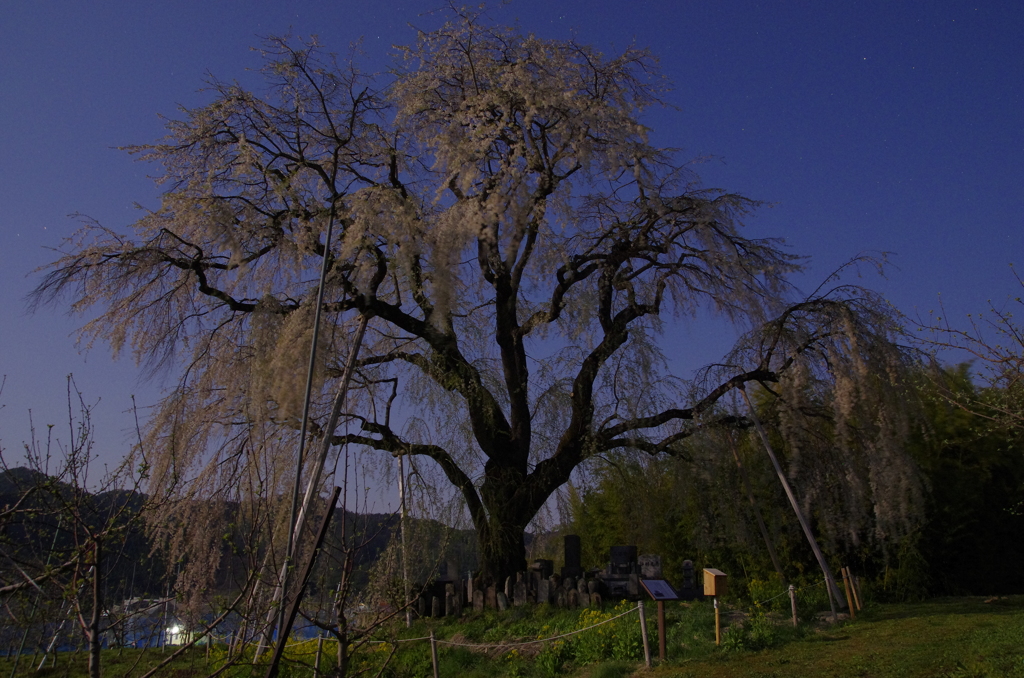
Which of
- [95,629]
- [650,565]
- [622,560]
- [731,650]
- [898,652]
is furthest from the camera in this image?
[622,560]

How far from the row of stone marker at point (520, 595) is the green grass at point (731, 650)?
53 cm

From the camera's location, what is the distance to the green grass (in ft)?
22.0

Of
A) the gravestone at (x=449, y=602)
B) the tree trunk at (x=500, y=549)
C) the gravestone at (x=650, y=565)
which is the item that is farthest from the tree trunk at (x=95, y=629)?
the gravestone at (x=650, y=565)

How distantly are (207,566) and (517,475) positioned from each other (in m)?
4.73

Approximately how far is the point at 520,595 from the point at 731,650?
4167 millimetres

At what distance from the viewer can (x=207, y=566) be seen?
1013cm

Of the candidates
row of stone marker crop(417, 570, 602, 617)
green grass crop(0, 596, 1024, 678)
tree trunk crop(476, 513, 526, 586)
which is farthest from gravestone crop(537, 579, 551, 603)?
tree trunk crop(476, 513, 526, 586)

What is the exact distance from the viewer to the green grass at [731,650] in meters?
6.70

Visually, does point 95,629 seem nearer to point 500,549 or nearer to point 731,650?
point 731,650

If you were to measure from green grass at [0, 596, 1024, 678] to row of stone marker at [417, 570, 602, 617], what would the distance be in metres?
0.53

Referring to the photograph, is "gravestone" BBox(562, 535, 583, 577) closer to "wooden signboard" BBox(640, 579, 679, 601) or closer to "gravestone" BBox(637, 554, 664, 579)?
"gravestone" BBox(637, 554, 664, 579)

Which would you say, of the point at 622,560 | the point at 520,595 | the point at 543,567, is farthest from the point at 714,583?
the point at 543,567

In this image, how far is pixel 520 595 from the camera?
435 inches

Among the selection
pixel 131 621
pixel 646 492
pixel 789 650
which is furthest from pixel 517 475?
pixel 131 621
